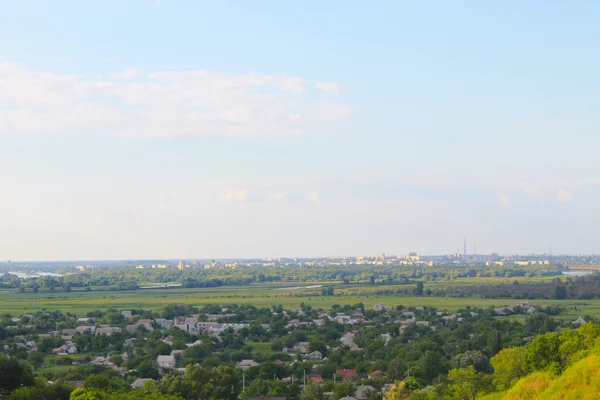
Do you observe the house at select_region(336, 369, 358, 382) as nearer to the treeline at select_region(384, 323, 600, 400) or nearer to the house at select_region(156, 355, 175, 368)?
the house at select_region(156, 355, 175, 368)

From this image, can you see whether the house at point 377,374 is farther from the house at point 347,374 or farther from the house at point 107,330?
the house at point 107,330

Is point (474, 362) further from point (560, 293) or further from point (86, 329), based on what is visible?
point (560, 293)

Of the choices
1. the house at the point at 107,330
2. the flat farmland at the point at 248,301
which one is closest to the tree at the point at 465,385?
Answer: the house at the point at 107,330

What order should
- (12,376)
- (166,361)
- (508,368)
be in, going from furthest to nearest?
(166,361) → (12,376) → (508,368)

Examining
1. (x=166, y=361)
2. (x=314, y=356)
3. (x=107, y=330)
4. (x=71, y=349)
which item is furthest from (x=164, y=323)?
(x=314, y=356)

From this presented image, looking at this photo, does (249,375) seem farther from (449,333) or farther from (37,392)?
(449,333)

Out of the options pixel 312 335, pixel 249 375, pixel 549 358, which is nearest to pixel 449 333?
pixel 312 335
